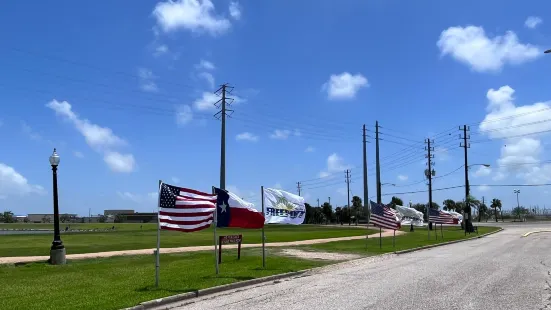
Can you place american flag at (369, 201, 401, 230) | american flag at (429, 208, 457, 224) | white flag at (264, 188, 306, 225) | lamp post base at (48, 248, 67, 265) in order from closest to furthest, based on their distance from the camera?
white flag at (264, 188, 306, 225)
lamp post base at (48, 248, 67, 265)
american flag at (369, 201, 401, 230)
american flag at (429, 208, 457, 224)

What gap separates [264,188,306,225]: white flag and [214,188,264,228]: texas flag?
92cm

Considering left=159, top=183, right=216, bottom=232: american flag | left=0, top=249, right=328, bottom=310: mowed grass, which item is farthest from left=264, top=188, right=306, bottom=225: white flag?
left=159, top=183, right=216, bottom=232: american flag

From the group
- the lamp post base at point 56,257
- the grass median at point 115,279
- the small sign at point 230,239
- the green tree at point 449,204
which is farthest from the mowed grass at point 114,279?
the green tree at point 449,204

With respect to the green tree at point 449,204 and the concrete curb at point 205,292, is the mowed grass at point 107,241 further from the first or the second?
the green tree at point 449,204

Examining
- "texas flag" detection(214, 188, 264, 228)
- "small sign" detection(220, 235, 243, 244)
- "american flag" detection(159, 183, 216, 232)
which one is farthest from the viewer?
"small sign" detection(220, 235, 243, 244)

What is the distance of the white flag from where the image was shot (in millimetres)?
17750

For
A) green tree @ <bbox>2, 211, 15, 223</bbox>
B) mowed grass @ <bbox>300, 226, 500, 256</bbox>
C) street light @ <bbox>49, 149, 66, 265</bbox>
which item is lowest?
green tree @ <bbox>2, 211, 15, 223</bbox>

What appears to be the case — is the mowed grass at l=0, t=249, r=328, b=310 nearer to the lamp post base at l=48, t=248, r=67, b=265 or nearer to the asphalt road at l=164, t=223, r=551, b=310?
the lamp post base at l=48, t=248, r=67, b=265

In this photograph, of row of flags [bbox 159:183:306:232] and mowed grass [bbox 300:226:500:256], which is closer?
row of flags [bbox 159:183:306:232]

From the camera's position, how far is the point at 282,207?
1825cm

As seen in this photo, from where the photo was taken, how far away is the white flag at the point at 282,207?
17.8 metres

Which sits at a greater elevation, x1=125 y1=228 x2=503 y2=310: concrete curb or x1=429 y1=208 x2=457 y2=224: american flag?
x1=429 y1=208 x2=457 y2=224: american flag

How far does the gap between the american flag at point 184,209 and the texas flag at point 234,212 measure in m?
1.03

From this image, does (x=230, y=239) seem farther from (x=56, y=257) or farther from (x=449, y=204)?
(x=449, y=204)
